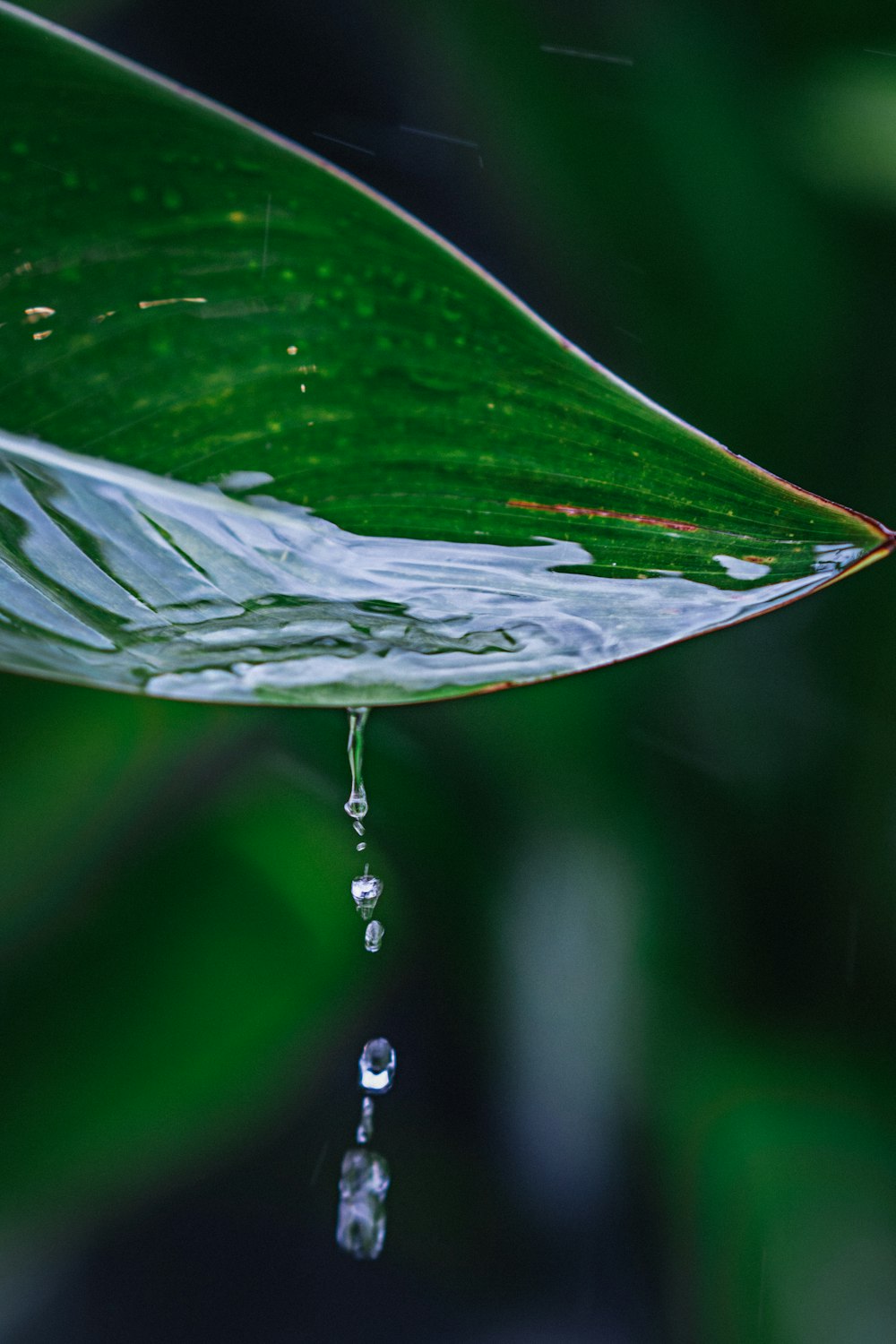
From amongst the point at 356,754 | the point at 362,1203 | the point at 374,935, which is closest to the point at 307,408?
the point at 356,754

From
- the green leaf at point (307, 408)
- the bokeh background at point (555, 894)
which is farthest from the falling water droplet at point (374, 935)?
the green leaf at point (307, 408)

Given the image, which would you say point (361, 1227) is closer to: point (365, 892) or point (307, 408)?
point (365, 892)

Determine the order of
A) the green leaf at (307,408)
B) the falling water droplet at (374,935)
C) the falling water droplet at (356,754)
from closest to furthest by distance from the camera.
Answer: the green leaf at (307,408) < the falling water droplet at (356,754) < the falling water droplet at (374,935)

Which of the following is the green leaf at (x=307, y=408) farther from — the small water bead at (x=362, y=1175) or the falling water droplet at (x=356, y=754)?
the small water bead at (x=362, y=1175)

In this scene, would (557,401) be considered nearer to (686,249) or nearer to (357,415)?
(357,415)

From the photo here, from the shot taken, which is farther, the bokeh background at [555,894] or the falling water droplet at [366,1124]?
the falling water droplet at [366,1124]
